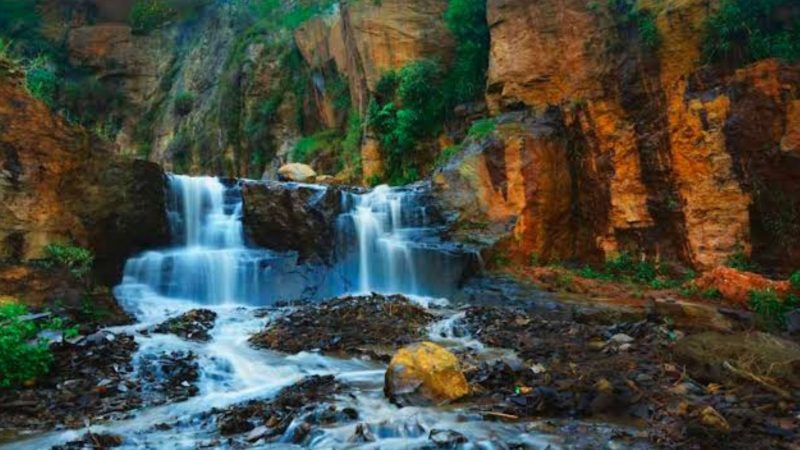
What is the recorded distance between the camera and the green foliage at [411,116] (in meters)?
20.0

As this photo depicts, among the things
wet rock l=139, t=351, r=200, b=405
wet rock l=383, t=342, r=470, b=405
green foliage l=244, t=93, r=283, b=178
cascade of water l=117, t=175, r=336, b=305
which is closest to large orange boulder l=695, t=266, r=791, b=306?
wet rock l=383, t=342, r=470, b=405

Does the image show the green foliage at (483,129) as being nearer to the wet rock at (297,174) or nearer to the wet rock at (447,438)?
the wet rock at (297,174)

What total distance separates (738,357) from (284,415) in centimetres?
499

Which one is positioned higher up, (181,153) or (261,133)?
(261,133)

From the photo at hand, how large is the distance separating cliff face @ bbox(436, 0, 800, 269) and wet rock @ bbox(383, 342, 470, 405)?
8.21 m

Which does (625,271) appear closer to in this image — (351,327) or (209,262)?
(351,327)

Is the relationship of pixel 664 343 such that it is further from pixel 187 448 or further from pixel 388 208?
pixel 388 208

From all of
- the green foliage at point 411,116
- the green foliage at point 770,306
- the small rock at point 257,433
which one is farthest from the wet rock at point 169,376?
the green foliage at point 411,116

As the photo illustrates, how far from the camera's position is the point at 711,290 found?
11.4 meters

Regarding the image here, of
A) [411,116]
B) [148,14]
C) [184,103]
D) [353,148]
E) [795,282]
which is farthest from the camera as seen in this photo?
[148,14]

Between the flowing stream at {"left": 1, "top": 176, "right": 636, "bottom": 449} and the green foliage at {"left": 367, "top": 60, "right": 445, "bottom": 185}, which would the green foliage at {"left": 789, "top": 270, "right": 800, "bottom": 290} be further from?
the green foliage at {"left": 367, "top": 60, "right": 445, "bottom": 185}

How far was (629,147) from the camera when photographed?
1507 cm

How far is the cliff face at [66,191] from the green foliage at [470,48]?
10411mm

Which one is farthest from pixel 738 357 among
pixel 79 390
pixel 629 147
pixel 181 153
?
pixel 181 153
